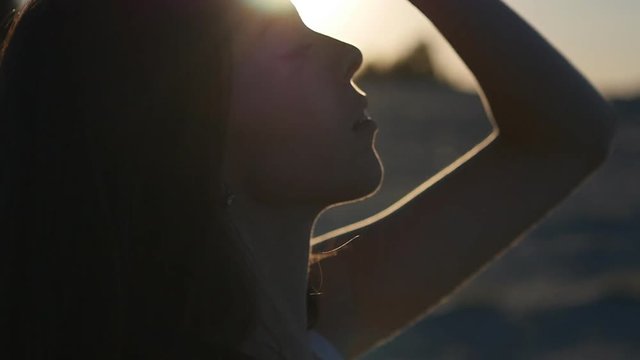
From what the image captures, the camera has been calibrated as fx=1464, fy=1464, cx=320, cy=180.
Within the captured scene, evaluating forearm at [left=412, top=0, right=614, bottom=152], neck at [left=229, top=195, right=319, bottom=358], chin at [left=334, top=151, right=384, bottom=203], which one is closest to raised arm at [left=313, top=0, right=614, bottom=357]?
forearm at [left=412, top=0, right=614, bottom=152]

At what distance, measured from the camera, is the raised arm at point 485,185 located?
270 centimetres

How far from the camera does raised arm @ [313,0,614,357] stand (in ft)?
8.87

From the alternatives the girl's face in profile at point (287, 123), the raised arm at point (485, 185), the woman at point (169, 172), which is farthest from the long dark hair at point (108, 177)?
the raised arm at point (485, 185)

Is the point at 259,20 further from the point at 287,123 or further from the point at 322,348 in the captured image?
the point at 322,348

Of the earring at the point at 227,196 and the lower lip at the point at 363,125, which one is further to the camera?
the lower lip at the point at 363,125

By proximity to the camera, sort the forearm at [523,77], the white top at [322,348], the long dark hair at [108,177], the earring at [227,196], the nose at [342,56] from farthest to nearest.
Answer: the forearm at [523,77] → the white top at [322,348] → the nose at [342,56] → the earring at [227,196] → the long dark hair at [108,177]

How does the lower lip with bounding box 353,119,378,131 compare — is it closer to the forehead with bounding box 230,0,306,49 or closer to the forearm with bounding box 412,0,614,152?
the forehead with bounding box 230,0,306,49

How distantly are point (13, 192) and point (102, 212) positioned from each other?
0.50 feet

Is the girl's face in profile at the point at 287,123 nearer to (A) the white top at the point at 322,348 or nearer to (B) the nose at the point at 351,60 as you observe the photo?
(B) the nose at the point at 351,60

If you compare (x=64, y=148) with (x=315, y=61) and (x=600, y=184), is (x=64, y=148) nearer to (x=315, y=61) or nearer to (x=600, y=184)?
(x=315, y=61)

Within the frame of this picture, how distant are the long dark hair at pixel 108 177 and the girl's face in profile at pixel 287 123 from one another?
10 cm

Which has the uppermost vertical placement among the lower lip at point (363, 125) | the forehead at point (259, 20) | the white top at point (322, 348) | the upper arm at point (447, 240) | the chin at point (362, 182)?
the forehead at point (259, 20)

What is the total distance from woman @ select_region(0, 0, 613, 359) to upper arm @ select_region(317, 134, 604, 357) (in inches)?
8.8

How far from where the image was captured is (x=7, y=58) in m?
2.26
